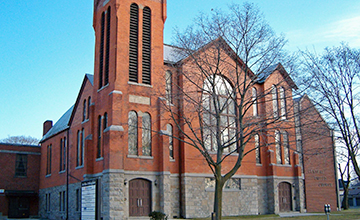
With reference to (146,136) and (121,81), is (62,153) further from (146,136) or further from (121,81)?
(121,81)

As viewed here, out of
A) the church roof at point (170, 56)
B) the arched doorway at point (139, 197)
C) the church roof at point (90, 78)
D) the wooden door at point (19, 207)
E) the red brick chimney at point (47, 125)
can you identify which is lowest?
Answer: the wooden door at point (19, 207)

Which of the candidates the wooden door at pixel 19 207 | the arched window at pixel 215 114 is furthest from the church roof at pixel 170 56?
the wooden door at pixel 19 207

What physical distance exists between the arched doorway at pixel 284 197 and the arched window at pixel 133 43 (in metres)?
17.4

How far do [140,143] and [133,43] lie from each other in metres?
7.24

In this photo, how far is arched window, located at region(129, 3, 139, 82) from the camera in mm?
27141

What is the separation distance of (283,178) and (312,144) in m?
6.82

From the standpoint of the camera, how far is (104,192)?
24.4 m

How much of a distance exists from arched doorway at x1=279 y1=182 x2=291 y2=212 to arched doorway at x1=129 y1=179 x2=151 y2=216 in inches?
562

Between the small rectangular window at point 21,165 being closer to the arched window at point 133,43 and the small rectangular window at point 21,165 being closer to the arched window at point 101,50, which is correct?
the arched window at point 101,50

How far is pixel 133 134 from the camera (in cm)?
2620

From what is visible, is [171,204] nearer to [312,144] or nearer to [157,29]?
[157,29]

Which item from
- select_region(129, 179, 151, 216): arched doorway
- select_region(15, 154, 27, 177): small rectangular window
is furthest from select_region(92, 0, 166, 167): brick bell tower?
select_region(15, 154, 27, 177): small rectangular window

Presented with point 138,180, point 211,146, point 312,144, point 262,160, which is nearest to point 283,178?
point 262,160

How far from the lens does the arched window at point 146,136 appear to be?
87.1 ft
